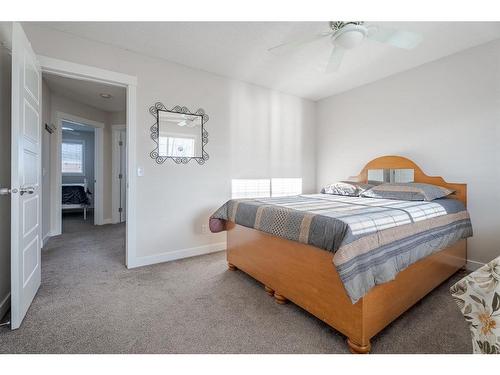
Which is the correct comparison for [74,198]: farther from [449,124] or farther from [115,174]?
[449,124]

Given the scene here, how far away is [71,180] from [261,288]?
7423 millimetres

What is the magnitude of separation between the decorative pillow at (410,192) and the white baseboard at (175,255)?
2.08 m

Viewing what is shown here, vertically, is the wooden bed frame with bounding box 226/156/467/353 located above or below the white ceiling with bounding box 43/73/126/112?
below

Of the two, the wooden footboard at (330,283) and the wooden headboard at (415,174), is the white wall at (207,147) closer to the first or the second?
the wooden footboard at (330,283)

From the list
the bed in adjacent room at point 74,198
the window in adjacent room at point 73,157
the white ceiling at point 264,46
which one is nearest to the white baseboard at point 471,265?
the white ceiling at point 264,46

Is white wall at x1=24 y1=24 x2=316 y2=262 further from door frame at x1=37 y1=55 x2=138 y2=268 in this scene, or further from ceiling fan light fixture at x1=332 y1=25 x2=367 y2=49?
ceiling fan light fixture at x1=332 y1=25 x2=367 y2=49

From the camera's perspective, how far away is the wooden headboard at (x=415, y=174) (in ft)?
8.66

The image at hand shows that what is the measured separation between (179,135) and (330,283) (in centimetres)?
238

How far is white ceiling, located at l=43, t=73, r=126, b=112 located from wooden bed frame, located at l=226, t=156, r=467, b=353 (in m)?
2.91

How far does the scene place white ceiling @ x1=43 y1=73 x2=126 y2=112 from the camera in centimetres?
350

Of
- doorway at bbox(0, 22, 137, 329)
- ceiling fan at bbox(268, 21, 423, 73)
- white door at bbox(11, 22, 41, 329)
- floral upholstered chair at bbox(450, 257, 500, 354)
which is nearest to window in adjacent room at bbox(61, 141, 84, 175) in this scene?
doorway at bbox(0, 22, 137, 329)

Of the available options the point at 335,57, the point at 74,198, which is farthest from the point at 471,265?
the point at 74,198

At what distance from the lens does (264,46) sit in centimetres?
257
